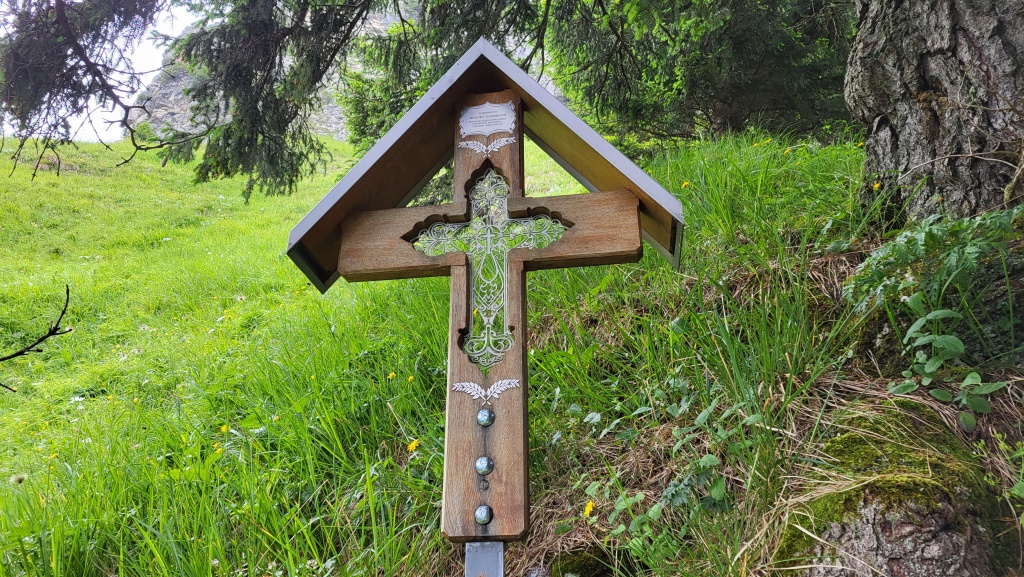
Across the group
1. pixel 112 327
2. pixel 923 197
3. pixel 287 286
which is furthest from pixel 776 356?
pixel 112 327

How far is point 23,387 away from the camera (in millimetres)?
5008

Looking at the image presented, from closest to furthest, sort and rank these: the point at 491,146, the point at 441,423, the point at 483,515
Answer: the point at 483,515
the point at 491,146
the point at 441,423

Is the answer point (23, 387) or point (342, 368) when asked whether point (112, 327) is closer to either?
point (23, 387)

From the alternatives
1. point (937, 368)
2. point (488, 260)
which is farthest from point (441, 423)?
point (937, 368)

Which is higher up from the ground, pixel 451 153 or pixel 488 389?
pixel 451 153

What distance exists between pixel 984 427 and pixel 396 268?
6.54 feet

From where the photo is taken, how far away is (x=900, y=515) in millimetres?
1760

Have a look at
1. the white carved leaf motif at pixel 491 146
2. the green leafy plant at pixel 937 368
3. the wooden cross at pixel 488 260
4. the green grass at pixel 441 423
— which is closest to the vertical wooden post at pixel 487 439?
the wooden cross at pixel 488 260

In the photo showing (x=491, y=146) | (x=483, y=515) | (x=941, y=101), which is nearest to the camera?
(x=483, y=515)

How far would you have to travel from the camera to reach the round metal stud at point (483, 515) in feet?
5.20

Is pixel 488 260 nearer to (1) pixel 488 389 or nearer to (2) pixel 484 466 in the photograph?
(1) pixel 488 389

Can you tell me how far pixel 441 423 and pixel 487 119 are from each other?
134cm

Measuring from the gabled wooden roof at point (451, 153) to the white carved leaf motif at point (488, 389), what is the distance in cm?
67

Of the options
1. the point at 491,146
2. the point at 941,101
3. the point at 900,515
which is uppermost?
the point at 941,101
